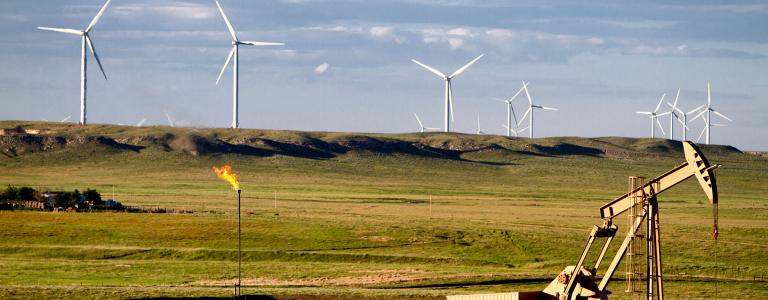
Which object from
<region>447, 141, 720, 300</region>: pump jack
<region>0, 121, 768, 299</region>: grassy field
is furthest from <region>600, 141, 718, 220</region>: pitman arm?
<region>0, 121, 768, 299</region>: grassy field

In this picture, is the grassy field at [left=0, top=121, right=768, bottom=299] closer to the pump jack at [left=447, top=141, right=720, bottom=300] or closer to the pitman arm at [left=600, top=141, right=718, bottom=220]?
the pump jack at [left=447, top=141, right=720, bottom=300]

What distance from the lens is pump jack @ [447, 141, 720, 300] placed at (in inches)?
1725

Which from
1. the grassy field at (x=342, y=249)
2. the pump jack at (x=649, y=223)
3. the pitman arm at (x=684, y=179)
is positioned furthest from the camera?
the grassy field at (x=342, y=249)

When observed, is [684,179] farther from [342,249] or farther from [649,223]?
[342,249]

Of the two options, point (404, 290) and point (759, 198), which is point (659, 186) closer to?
point (404, 290)

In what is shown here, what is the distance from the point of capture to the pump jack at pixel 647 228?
43812mm

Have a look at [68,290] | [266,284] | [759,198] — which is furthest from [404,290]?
[759,198]

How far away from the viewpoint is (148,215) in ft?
318

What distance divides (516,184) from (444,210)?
81793 mm

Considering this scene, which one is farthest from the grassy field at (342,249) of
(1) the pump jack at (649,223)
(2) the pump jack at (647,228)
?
(1) the pump jack at (649,223)

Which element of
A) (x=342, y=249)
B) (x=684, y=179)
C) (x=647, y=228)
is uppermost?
(x=684, y=179)

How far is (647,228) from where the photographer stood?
44375mm

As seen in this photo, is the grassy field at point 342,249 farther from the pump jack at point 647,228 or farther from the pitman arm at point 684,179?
the pitman arm at point 684,179

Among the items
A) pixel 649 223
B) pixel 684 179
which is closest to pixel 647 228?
pixel 649 223
